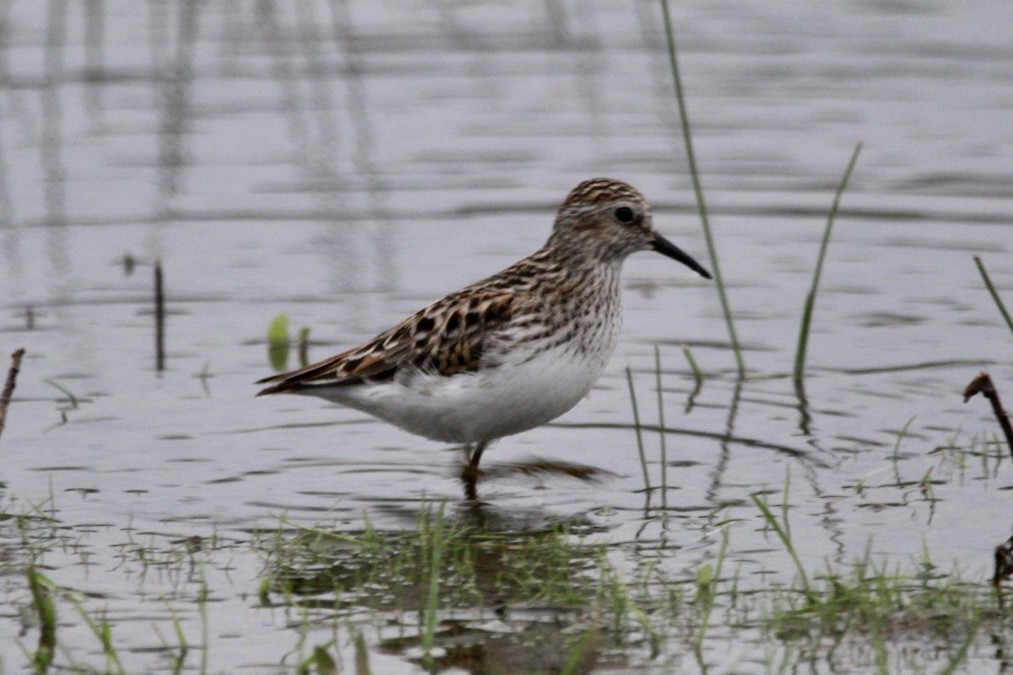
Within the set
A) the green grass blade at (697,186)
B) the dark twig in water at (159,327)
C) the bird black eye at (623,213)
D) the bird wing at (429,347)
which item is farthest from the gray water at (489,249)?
the bird black eye at (623,213)

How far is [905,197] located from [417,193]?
157 inches

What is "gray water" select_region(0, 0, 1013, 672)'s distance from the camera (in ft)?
28.5

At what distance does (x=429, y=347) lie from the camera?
8898mm

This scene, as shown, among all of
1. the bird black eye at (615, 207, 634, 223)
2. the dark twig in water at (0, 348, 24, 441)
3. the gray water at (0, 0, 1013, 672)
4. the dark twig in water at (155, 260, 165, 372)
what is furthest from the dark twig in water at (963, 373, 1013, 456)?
the dark twig in water at (155, 260, 165, 372)

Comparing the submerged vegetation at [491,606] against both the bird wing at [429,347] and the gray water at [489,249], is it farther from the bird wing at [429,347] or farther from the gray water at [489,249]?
→ the bird wing at [429,347]

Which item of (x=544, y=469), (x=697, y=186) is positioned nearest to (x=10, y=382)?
(x=544, y=469)

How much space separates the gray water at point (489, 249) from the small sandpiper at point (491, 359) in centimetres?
44

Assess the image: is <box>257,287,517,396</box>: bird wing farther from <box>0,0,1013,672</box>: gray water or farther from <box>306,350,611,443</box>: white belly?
<box>0,0,1013,672</box>: gray water

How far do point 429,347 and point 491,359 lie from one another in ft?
1.20

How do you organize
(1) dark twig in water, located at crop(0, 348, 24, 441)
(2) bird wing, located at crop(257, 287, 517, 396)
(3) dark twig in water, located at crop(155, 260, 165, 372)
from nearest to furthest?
1. (1) dark twig in water, located at crop(0, 348, 24, 441)
2. (2) bird wing, located at crop(257, 287, 517, 396)
3. (3) dark twig in water, located at crop(155, 260, 165, 372)

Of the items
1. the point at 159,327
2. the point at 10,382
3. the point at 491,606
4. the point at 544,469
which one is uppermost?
the point at 159,327

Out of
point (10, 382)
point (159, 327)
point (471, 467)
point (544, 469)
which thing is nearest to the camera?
point (10, 382)

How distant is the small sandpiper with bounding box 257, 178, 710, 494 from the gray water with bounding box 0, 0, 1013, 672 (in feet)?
1.44

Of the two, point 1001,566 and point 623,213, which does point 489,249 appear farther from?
point 1001,566
